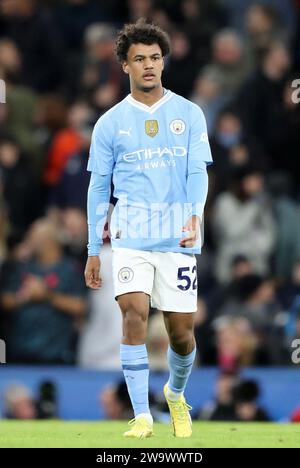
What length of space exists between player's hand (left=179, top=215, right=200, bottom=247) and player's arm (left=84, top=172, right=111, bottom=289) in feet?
1.94

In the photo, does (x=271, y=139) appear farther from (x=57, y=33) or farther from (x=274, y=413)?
(x=274, y=413)

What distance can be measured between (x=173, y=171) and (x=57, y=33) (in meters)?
7.59

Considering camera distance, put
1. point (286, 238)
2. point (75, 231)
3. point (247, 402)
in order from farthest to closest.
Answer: point (286, 238)
point (75, 231)
point (247, 402)

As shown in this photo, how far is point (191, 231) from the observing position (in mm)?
8734

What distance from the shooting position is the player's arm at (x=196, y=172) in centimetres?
882

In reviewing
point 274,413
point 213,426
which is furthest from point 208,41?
point 213,426

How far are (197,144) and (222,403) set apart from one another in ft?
12.5

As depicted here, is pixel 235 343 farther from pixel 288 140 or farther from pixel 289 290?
pixel 288 140

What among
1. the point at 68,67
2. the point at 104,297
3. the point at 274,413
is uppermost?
the point at 68,67

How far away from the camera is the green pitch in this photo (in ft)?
28.1

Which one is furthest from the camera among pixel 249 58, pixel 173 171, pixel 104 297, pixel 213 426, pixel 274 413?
pixel 249 58

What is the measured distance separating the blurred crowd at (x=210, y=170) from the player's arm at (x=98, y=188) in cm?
375

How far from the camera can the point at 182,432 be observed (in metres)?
9.14

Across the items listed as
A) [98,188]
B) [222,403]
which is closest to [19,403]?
[222,403]
